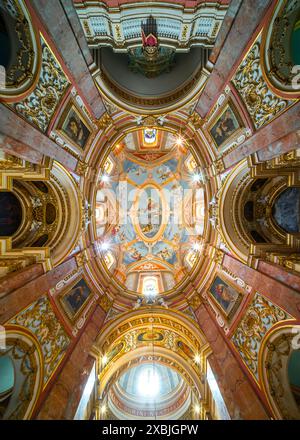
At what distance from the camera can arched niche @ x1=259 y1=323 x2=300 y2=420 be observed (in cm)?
666

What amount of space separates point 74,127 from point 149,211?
10796 millimetres

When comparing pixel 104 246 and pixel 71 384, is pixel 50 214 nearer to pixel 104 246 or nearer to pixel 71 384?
pixel 104 246

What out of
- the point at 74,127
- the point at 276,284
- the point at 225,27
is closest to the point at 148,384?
the point at 276,284

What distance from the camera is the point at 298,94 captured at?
18.1 ft

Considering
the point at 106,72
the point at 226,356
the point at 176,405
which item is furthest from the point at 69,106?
the point at 176,405

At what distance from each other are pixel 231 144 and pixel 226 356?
8.91 m

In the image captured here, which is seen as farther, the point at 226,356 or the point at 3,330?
the point at 226,356

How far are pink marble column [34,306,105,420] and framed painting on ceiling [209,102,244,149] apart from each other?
10.9 meters

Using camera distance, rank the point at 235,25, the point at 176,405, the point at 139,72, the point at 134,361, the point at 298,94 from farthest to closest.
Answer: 1. the point at 176,405
2. the point at 134,361
3. the point at 139,72
4. the point at 235,25
5. the point at 298,94

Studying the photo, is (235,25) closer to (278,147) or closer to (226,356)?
(278,147)

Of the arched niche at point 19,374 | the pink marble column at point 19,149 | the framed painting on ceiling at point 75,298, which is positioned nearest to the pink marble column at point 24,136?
the pink marble column at point 19,149

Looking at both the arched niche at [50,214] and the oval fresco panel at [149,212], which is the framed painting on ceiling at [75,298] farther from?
the oval fresco panel at [149,212]

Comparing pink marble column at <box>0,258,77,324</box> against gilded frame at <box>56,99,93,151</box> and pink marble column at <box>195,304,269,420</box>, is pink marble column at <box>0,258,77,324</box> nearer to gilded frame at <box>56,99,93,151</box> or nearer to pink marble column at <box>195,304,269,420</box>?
gilded frame at <box>56,99,93,151</box>

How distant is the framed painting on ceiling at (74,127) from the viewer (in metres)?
7.88
